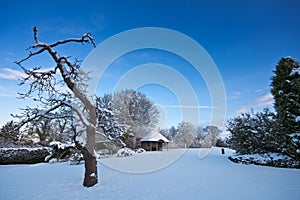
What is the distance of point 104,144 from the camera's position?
43.7 ft

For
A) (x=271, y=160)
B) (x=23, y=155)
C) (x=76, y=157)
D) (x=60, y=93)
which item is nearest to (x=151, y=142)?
(x=76, y=157)

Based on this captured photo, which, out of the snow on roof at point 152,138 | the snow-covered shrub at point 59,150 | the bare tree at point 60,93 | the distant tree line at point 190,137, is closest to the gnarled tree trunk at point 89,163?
the bare tree at point 60,93

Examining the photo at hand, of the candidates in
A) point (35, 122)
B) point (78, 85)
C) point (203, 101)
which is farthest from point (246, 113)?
point (35, 122)

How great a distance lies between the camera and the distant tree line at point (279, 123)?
7520 mm

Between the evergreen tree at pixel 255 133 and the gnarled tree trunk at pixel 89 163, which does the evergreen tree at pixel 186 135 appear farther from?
the gnarled tree trunk at pixel 89 163

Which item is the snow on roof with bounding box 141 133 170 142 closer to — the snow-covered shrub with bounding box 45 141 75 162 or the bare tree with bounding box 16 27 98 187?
the snow-covered shrub with bounding box 45 141 75 162

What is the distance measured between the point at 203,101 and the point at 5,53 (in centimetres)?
975

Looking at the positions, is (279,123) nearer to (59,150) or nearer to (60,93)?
(60,93)

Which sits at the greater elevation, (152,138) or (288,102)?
(288,102)

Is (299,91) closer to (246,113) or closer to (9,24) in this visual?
(246,113)

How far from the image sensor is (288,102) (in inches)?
305

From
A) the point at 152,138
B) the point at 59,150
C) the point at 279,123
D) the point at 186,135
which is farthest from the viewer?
the point at 186,135

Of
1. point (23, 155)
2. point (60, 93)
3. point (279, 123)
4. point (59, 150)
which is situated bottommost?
point (23, 155)

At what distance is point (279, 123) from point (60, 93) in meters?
9.40
